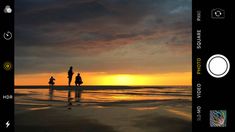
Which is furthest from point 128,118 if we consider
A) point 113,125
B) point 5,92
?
point 5,92

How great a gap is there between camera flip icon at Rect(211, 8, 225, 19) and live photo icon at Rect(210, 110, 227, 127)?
0.82 m

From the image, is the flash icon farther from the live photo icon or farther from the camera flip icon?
the live photo icon

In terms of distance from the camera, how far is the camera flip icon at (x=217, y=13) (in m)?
2.78

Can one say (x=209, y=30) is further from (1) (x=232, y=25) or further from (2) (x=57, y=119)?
(2) (x=57, y=119)

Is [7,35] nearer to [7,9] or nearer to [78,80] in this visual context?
[7,9]

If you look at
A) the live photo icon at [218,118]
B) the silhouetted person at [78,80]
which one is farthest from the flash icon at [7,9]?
the silhouetted person at [78,80]

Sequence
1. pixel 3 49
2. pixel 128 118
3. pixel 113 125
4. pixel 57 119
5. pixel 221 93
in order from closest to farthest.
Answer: pixel 221 93 → pixel 3 49 → pixel 113 125 → pixel 57 119 → pixel 128 118

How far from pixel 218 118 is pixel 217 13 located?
91 centimetres

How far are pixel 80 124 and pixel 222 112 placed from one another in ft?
23.8

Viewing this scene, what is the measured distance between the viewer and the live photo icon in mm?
2705

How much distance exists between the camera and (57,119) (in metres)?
10.6

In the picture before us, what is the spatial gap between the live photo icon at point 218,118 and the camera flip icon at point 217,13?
2.68ft

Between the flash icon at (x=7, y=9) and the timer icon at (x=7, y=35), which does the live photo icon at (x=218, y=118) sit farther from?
the flash icon at (x=7, y=9)

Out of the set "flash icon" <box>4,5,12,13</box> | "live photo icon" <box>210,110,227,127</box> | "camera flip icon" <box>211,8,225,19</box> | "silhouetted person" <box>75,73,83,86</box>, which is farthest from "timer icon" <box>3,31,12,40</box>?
"silhouetted person" <box>75,73,83,86</box>
